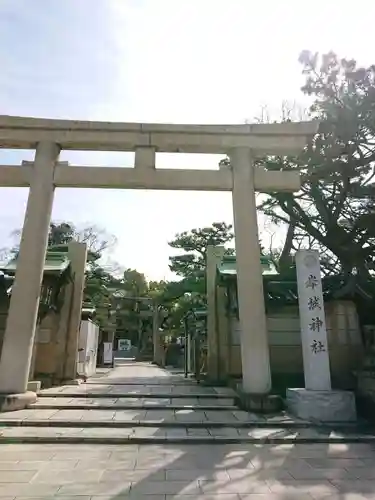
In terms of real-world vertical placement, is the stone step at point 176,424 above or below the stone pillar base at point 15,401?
below

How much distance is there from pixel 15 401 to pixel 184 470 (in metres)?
4.50

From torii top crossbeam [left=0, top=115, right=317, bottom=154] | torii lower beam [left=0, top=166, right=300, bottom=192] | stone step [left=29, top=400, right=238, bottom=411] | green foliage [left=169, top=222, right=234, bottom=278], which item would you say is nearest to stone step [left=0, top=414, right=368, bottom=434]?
stone step [left=29, top=400, right=238, bottom=411]

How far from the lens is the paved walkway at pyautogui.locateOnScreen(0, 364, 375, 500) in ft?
11.8

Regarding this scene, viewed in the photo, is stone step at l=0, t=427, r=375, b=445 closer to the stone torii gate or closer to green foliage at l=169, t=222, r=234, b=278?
the stone torii gate

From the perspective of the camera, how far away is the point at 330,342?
10.2 metres

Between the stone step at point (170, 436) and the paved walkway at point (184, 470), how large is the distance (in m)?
0.08

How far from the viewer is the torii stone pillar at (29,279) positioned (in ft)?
25.2

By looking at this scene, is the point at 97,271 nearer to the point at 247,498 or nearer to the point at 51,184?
the point at 51,184

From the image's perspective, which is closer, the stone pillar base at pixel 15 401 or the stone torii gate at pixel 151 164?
the stone pillar base at pixel 15 401

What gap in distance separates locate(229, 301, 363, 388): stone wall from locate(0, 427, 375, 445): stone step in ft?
14.0

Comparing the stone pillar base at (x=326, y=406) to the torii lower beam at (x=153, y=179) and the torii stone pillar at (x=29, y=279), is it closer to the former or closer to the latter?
the torii lower beam at (x=153, y=179)

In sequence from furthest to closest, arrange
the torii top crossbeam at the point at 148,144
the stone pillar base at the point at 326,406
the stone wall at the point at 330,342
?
the stone wall at the point at 330,342 < the torii top crossbeam at the point at 148,144 < the stone pillar base at the point at 326,406

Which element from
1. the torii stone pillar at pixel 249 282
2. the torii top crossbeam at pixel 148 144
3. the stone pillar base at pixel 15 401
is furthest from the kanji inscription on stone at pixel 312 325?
the stone pillar base at pixel 15 401

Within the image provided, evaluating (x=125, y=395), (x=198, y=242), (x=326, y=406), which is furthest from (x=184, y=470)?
(x=198, y=242)
